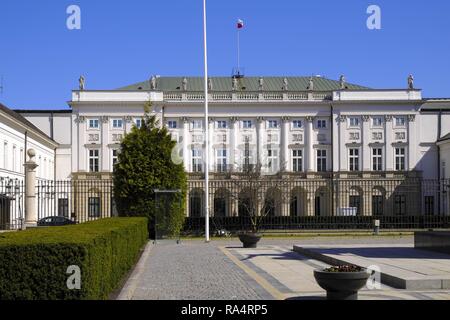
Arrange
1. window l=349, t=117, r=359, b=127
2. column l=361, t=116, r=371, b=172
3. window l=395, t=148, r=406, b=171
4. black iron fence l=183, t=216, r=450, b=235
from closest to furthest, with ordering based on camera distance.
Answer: black iron fence l=183, t=216, r=450, b=235
column l=361, t=116, r=371, b=172
window l=349, t=117, r=359, b=127
window l=395, t=148, r=406, b=171

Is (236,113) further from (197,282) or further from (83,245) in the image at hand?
(83,245)

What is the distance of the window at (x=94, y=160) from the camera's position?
71.8 meters

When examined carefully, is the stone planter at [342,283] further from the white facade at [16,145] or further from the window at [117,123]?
the window at [117,123]

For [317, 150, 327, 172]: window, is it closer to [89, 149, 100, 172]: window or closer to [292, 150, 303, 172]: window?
[292, 150, 303, 172]: window

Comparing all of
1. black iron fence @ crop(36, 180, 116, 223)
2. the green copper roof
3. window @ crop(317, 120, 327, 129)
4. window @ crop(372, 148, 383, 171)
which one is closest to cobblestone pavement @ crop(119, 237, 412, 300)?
black iron fence @ crop(36, 180, 116, 223)

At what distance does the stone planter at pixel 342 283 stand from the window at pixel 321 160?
61251mm

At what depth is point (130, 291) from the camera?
14164 millimetres

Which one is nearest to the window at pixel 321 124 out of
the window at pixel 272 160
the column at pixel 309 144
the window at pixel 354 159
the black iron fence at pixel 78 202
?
the column at pixel 309 144

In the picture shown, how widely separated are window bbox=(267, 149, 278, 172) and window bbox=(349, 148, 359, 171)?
26.9ft

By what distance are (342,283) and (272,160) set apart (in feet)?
199

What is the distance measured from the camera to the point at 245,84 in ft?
255

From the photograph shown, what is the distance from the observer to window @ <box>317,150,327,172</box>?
2862 inches

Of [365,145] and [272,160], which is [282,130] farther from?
[365,145]
